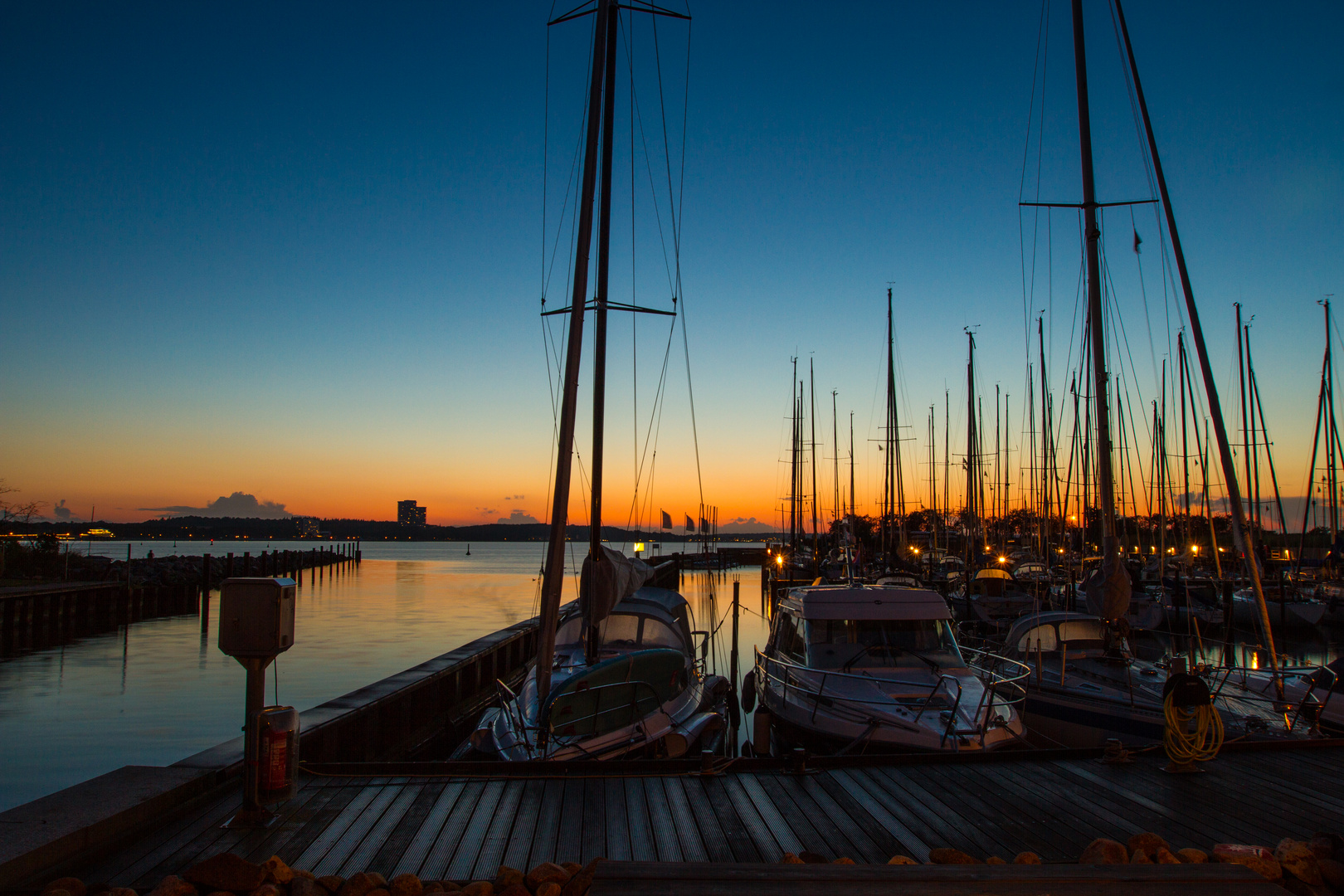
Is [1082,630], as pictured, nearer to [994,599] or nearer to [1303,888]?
[1303,888]

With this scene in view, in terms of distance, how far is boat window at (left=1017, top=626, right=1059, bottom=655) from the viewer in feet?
46.9

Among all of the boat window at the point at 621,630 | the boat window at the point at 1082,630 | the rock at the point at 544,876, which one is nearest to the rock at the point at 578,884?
the rock at the point at 544,876

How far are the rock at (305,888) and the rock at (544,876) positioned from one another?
1.10m

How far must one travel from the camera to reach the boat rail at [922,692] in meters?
10.0

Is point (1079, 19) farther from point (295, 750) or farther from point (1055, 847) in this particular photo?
point (295, 750)

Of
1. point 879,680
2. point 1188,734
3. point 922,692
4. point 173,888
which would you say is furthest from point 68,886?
point 922,692

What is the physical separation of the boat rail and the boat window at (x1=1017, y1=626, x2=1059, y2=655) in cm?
189

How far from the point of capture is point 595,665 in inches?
404

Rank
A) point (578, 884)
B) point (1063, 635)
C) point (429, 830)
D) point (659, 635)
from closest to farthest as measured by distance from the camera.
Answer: point (578, 884), point (429, 830), point (659, 635), point (1063, 635)

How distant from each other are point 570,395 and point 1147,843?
6.83m

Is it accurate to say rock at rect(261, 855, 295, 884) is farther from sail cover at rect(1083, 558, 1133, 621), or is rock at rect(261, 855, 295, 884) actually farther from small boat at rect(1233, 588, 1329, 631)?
small boat at rect(1233, 588, 1329, 631)

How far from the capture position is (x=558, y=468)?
9195mm

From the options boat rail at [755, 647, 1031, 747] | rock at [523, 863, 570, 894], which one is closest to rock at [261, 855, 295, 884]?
rock at [523, 863, 570, 894]

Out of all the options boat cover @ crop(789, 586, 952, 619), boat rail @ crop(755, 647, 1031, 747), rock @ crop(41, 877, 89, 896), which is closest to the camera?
rock @ crop(41, 877, 89, 896)
